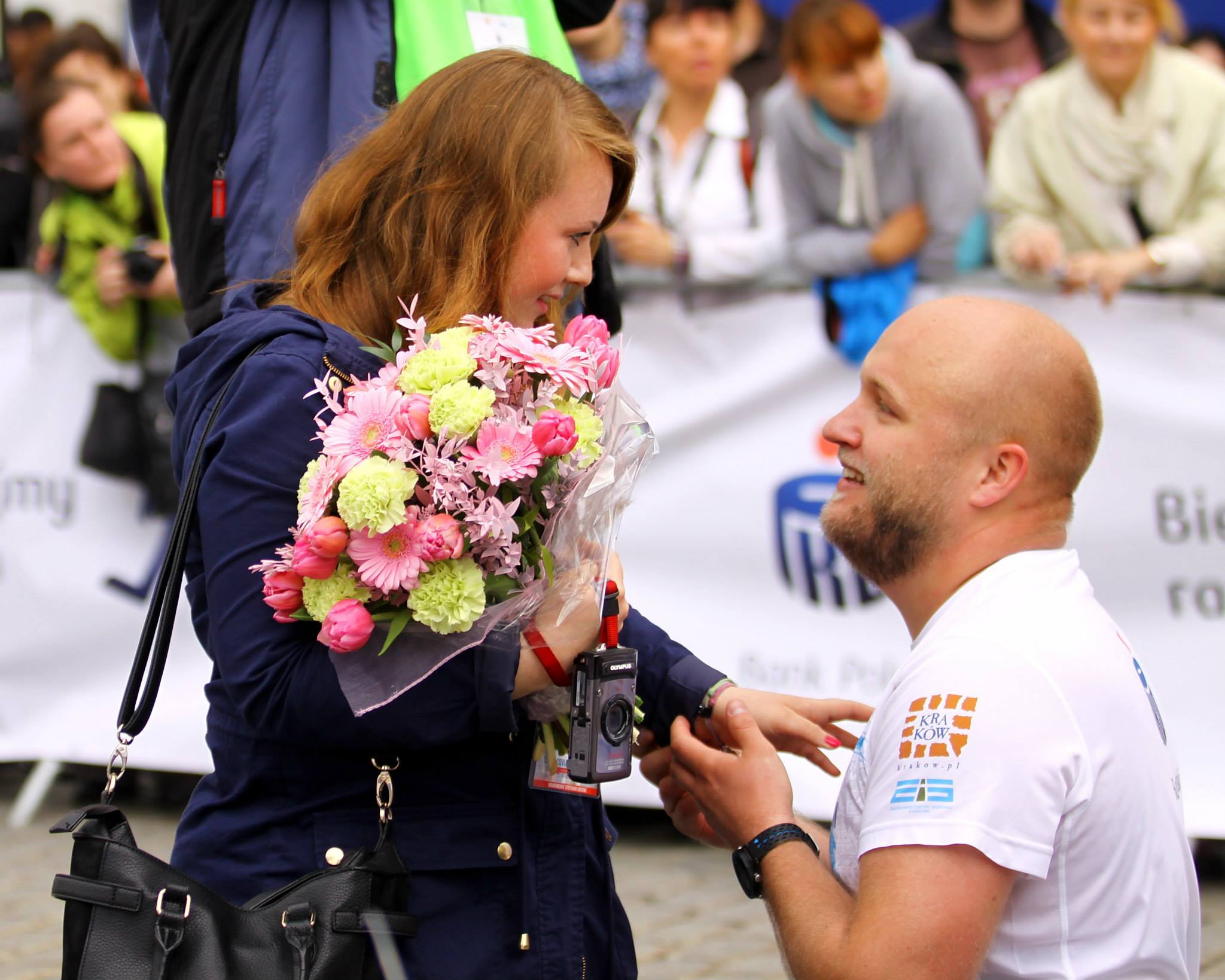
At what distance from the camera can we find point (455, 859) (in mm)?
1999

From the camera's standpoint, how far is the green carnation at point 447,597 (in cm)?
182

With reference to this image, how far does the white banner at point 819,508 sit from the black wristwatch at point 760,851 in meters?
2.71

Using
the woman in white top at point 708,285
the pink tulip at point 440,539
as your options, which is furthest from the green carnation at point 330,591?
the woman in white top at point 708,285

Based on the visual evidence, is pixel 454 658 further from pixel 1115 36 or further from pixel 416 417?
pixel 1115 36

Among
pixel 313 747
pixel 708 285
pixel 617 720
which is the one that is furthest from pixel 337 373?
pixel 708 285

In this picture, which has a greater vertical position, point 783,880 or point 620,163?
point 620,163

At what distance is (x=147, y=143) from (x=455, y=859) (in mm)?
4297

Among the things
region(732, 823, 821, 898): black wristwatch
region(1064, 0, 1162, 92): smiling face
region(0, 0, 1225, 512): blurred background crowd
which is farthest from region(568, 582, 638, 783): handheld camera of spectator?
region(1064, 0, 1162, 92): smiling face

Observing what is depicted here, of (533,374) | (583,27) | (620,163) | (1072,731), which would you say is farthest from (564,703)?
(583,27)

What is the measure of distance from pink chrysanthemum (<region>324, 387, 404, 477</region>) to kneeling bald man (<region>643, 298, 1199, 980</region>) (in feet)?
2.40

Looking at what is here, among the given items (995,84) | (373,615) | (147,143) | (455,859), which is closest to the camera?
(373,615)

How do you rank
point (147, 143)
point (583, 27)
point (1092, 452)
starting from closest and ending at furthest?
point (1092, 452)
point (583, 27)
point (147, 143)

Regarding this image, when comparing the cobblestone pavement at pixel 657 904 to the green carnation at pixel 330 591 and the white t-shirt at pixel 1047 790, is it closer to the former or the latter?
the white t-shirt at pixel 1047 790

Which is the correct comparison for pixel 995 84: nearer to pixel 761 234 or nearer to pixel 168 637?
pixel 761 234
